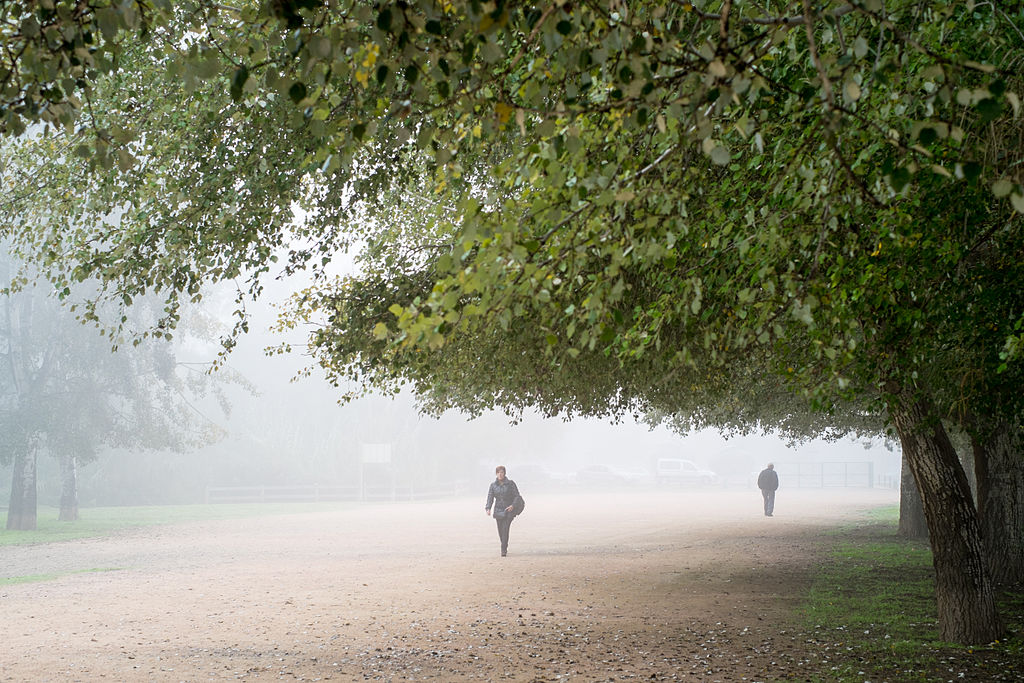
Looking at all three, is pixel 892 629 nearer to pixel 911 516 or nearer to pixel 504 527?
pixel 504 527

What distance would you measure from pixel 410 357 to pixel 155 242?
2.85 m

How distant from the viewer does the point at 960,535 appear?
10.0m

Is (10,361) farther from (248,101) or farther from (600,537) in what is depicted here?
(248,101)

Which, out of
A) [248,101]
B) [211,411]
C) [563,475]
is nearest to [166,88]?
A: [248,101]

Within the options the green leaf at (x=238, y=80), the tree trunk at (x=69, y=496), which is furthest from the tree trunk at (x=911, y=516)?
the tree trunk at (x=69, y=496)

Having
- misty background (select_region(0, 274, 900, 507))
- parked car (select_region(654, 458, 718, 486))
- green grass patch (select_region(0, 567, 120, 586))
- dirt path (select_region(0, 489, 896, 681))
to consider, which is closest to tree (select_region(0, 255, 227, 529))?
misty background (select_region(0, 274, 900, 507))

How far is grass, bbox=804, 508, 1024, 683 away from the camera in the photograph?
28.8 ft

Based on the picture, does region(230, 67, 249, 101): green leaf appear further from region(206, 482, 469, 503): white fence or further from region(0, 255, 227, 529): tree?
region(206, 482, 469, 503): white fence

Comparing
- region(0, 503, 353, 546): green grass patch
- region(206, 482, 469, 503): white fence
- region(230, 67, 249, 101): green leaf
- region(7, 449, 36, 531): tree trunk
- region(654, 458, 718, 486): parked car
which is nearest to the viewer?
region(230, 67, 249, 101): green leaf

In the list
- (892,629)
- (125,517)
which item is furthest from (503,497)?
(125,517)

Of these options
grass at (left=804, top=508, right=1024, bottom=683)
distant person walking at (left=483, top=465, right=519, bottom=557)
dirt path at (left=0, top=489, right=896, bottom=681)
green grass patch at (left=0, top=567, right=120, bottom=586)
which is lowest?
green grass patch at (left=0, top=567, right=120, bottom=586)

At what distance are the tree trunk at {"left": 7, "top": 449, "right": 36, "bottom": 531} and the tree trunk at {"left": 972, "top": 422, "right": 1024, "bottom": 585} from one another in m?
30.2

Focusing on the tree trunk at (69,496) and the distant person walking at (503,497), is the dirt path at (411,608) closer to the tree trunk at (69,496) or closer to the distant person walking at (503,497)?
the distant person walking at (503,497)

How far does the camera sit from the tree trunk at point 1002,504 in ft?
44.0
